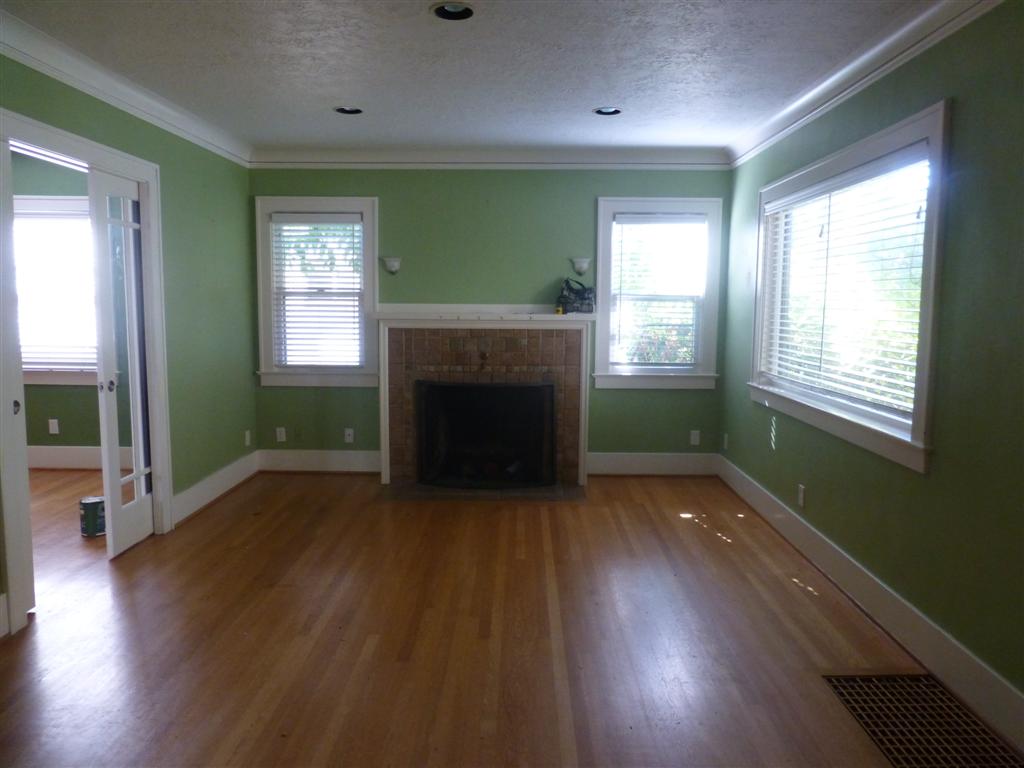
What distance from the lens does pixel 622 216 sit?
5.33 m

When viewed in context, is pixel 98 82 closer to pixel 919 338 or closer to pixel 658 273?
pixel 658 273

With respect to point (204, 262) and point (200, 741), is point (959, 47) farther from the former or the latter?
point (204, 262)

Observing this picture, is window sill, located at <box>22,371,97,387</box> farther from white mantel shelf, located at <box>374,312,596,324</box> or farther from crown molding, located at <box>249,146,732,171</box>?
white mantel shelf, located at <box>374,312,596,324</box>

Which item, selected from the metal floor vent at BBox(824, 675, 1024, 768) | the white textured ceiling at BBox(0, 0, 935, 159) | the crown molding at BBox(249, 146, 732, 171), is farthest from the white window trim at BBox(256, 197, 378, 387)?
the metal floor vent at BBox(824, 675, 1024, 768)

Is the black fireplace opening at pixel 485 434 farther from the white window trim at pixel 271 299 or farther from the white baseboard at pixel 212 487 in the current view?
the white baseboard at pixel 212 487

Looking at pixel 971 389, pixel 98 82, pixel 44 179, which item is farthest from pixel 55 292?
pixel 971 389

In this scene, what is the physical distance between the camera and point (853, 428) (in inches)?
127

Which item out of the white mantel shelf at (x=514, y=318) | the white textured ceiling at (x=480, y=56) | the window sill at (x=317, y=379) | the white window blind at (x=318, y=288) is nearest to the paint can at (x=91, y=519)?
the window sill at (x=317, y=379)

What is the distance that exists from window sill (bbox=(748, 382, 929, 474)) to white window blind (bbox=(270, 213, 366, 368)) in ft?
10.5

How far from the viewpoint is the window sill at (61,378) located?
5.55 meters

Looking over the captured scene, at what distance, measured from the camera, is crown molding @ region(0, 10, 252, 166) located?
113 inches

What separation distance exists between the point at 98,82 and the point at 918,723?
4556mm

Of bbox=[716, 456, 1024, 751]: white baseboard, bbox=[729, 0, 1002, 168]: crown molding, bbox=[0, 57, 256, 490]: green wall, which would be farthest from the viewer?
bbox=[0, 57, 256, 490]: green wall

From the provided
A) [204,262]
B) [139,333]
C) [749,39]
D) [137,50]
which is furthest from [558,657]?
[204,262]
